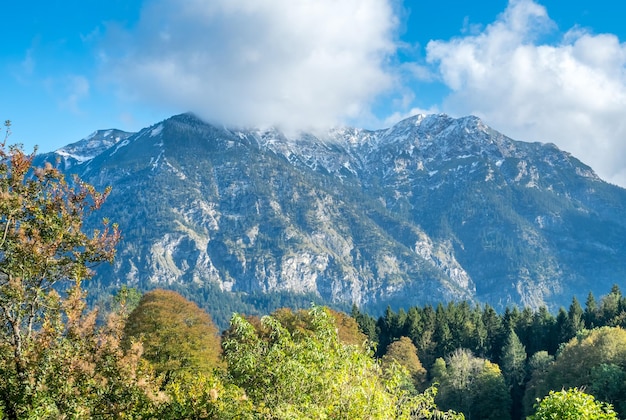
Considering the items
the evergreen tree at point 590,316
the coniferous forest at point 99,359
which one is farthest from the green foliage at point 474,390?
the coniferous forest at point 99,359

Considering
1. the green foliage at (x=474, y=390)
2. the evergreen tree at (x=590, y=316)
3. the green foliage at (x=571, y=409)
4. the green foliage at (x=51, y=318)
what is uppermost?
the evergreen tree at (x=590, y=316)

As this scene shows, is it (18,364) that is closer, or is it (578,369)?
(18,364)

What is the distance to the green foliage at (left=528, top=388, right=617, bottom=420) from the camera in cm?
2014

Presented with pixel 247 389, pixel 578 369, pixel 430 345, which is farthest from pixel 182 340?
pixel 430 345

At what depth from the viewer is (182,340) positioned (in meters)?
59.3

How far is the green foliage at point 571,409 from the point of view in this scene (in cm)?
2014

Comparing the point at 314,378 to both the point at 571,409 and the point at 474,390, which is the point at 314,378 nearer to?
the point at 571,409

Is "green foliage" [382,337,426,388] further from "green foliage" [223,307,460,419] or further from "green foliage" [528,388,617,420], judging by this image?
"green foliage" [223,307,460,419]

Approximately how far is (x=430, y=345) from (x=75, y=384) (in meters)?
112

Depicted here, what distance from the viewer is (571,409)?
20.8m

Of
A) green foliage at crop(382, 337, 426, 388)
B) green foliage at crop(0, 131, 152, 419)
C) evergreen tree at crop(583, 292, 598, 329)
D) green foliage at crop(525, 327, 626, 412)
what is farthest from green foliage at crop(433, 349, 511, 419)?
green foliage at crop(0, 131, 152, 419)

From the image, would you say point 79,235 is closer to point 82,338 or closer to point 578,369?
point 82,338

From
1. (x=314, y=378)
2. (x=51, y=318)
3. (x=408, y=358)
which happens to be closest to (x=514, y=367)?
(x=408, y=358)

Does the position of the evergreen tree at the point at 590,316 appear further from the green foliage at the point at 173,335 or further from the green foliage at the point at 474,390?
the green foliage at the point at 173,335
